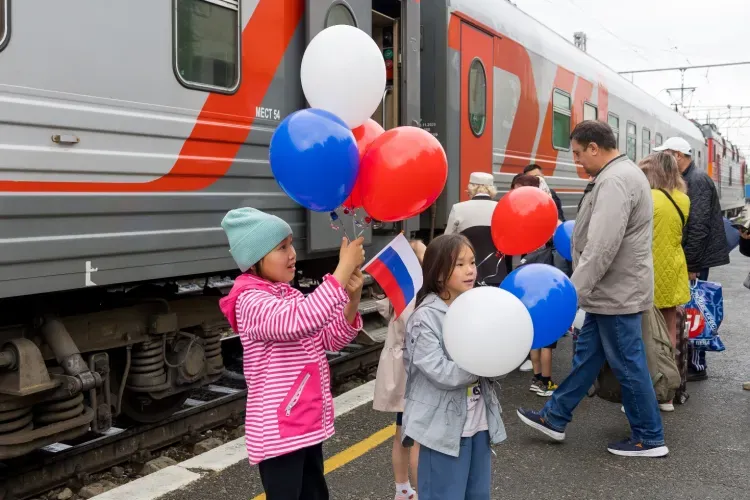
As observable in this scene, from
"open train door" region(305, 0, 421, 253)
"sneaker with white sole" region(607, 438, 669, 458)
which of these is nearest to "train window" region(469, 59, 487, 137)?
"open train door" region(305, 0, 421, 253)

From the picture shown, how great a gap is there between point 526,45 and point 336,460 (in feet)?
20.2

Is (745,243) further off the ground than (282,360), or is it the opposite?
(745,243)

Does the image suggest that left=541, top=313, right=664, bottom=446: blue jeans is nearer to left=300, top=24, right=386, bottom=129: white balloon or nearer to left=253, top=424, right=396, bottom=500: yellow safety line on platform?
left=253, top=424, right=396, bottom=500: yellow safety line on platform

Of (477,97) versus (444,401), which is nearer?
(444,401)

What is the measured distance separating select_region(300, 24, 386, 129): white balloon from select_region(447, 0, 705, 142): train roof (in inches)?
179

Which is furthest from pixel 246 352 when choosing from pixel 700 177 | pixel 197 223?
pixel 700 177

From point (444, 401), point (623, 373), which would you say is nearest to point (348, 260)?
point (444, 401)

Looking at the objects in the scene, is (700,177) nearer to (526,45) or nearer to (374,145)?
(526,45)

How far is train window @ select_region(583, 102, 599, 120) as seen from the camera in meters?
10.8

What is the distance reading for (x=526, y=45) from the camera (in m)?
8.70

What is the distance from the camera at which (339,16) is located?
5199 millimetres

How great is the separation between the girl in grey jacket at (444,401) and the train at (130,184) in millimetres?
1671

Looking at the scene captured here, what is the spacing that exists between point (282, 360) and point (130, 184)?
1.63 metres

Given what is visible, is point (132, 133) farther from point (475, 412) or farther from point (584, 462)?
point (584, 462)
